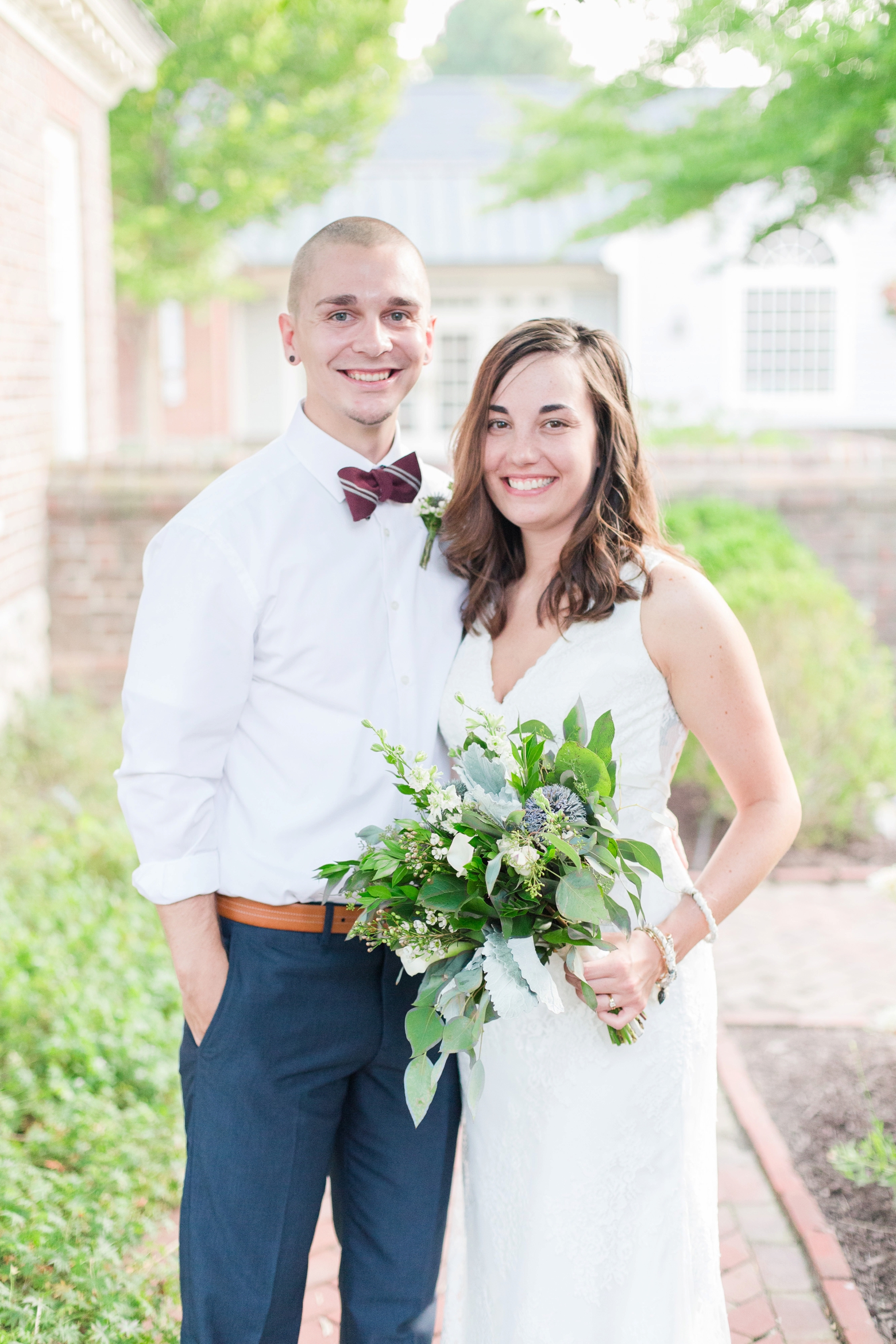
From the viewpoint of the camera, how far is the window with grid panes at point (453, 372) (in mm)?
20438

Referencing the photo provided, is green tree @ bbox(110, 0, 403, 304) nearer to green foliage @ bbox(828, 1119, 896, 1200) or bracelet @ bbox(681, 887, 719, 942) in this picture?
green foliage @ bbox(828, 1119, 896, 1200)

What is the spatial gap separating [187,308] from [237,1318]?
65.1 ft

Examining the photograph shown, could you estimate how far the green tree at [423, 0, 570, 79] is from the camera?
150ft

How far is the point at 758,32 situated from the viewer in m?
6.93

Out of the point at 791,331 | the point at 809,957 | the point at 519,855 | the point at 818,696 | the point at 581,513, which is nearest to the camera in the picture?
the point at 519,855

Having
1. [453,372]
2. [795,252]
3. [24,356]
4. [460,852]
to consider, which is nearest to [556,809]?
[460,852]

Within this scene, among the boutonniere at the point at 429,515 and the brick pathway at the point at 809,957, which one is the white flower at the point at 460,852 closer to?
the boutonniere at the point at 429,515

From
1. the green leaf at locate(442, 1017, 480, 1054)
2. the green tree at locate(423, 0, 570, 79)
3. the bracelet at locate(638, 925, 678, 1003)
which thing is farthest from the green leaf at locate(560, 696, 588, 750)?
the green tree at locate(423, 0, 570, 79)

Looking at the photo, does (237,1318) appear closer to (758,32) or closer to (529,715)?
(529,715)

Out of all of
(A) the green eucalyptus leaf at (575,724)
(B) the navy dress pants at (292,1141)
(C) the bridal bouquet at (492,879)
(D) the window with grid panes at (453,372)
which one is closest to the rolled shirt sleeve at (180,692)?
(B) the navy dress pants at (292,1141)

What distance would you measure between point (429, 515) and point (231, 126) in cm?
1370

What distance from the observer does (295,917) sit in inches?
92.7

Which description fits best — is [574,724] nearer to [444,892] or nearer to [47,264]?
[444,892]

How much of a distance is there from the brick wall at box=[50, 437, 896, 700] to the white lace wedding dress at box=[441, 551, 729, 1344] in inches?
253
